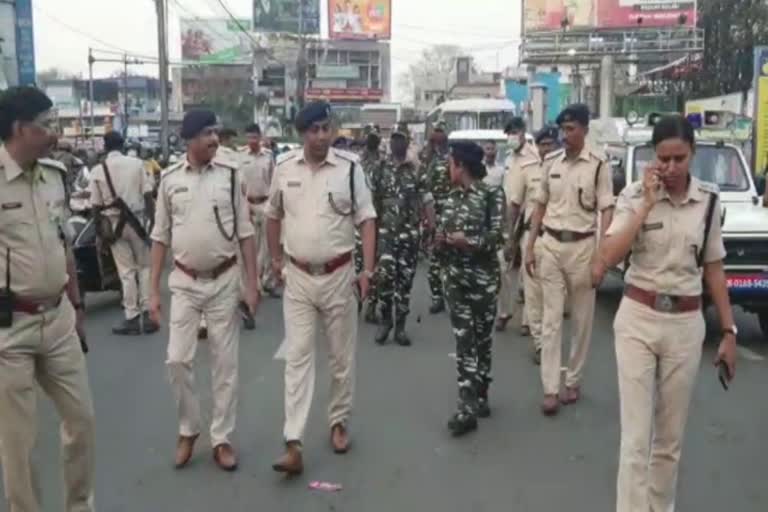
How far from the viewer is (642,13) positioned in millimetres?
43781

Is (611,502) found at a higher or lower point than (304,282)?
lower

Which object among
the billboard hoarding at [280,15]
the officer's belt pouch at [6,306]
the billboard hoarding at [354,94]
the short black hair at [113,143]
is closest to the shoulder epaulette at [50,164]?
the officer's belt pouch at [6,306]

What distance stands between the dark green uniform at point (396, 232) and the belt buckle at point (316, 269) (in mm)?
3532

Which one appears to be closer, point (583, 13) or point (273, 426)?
point (273, 426)

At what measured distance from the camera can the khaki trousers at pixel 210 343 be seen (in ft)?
18.8

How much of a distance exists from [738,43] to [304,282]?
33.5m

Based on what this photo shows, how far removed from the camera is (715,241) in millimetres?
4488

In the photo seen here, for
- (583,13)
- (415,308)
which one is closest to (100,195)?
(415,308)

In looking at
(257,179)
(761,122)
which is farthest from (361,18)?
(257,179)

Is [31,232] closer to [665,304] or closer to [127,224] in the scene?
[665,304]

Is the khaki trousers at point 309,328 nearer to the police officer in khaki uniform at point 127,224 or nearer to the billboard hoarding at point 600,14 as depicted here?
the police officer in khaki uniform at point 127,224

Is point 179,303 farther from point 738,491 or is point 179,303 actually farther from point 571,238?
point 738,491

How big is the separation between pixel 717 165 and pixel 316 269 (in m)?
6.54

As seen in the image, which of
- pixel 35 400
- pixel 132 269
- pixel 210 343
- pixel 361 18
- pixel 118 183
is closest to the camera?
pixel 35 400
